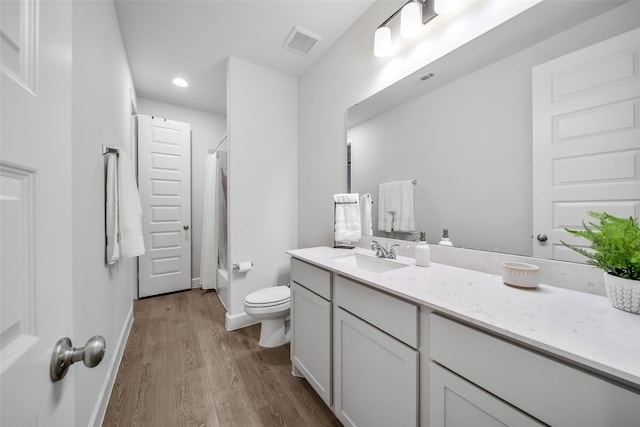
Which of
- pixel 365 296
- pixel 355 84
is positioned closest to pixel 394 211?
pixel 365 296

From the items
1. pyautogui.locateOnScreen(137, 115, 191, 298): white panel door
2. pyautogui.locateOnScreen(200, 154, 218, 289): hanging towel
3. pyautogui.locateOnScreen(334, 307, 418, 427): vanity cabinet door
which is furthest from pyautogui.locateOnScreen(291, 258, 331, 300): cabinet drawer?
pyautogui.locateOnScreen(137, 115, 191, 298): white panel door

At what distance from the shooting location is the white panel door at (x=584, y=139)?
31.0 inches

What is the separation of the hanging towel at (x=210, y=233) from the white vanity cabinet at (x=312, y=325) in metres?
1.70

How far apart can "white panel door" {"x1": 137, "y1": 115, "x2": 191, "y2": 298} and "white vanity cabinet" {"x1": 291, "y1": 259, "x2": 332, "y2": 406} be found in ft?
7.65

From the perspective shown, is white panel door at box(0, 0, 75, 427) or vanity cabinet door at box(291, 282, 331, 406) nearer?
white panel door at box(0, 0, 75, 427)

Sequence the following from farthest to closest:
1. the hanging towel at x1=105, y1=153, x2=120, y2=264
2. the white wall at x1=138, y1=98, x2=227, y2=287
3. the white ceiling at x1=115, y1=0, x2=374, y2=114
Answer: the white wall at x1=138, y1=98, x2=227, y2=287 → the white ceiling at x1=115, y1=0, x2=374, y2=114 → the hanging towel at x1=105, y1=153, x2=120, y2=264

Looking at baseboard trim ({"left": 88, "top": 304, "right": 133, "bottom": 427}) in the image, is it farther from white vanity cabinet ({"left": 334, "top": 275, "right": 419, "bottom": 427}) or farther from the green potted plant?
the green potted plant

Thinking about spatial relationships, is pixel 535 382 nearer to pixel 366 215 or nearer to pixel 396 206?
pixel 396 206

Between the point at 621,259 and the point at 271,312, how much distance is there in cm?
186

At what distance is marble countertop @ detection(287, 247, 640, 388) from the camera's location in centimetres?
51

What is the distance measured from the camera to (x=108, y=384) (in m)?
1.42

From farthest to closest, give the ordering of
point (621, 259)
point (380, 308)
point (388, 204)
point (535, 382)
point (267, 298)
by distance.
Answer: point (267, 298) → point (388, 204) → point (380, 308) → point (621, 259) → point (535, 382)

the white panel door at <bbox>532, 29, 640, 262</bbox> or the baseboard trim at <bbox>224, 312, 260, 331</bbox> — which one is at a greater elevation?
the white panel door at <bbox>532, 29, 640, 262</bbox>

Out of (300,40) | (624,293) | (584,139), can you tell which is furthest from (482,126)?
(300,40)
